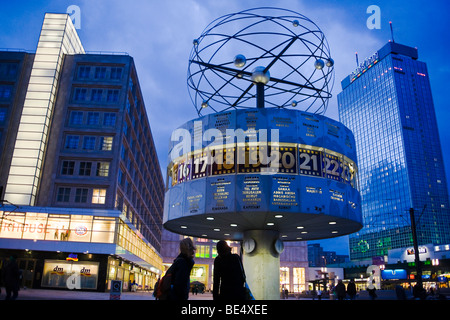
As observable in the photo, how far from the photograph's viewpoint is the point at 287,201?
18781 mm

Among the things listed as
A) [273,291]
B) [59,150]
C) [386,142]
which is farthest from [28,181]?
[386,142]

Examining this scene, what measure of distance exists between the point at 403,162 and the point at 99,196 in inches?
6399

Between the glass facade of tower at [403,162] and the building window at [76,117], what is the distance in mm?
144958

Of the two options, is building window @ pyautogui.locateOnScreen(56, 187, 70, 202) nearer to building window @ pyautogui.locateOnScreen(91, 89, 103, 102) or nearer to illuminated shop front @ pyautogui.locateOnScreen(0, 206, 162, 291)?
illuminated shop front @ pyautogui.locateOnScreen(0, 206, 162, 291)

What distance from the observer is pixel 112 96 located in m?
57.0

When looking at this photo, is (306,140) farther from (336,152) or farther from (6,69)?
(6,69)

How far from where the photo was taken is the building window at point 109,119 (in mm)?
55438

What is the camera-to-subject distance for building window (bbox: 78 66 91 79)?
5838cm

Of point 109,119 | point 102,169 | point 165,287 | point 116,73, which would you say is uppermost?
point 116,73

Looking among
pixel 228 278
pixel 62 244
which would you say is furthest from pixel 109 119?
pixel 228 278

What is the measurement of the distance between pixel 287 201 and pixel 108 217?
3748 cm

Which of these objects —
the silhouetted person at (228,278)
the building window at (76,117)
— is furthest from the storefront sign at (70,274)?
the silhouetted person at (228,278)

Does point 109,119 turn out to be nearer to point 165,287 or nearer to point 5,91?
point 5,91

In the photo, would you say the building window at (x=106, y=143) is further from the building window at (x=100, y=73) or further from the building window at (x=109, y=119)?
the building window at (x=100, y=73)
